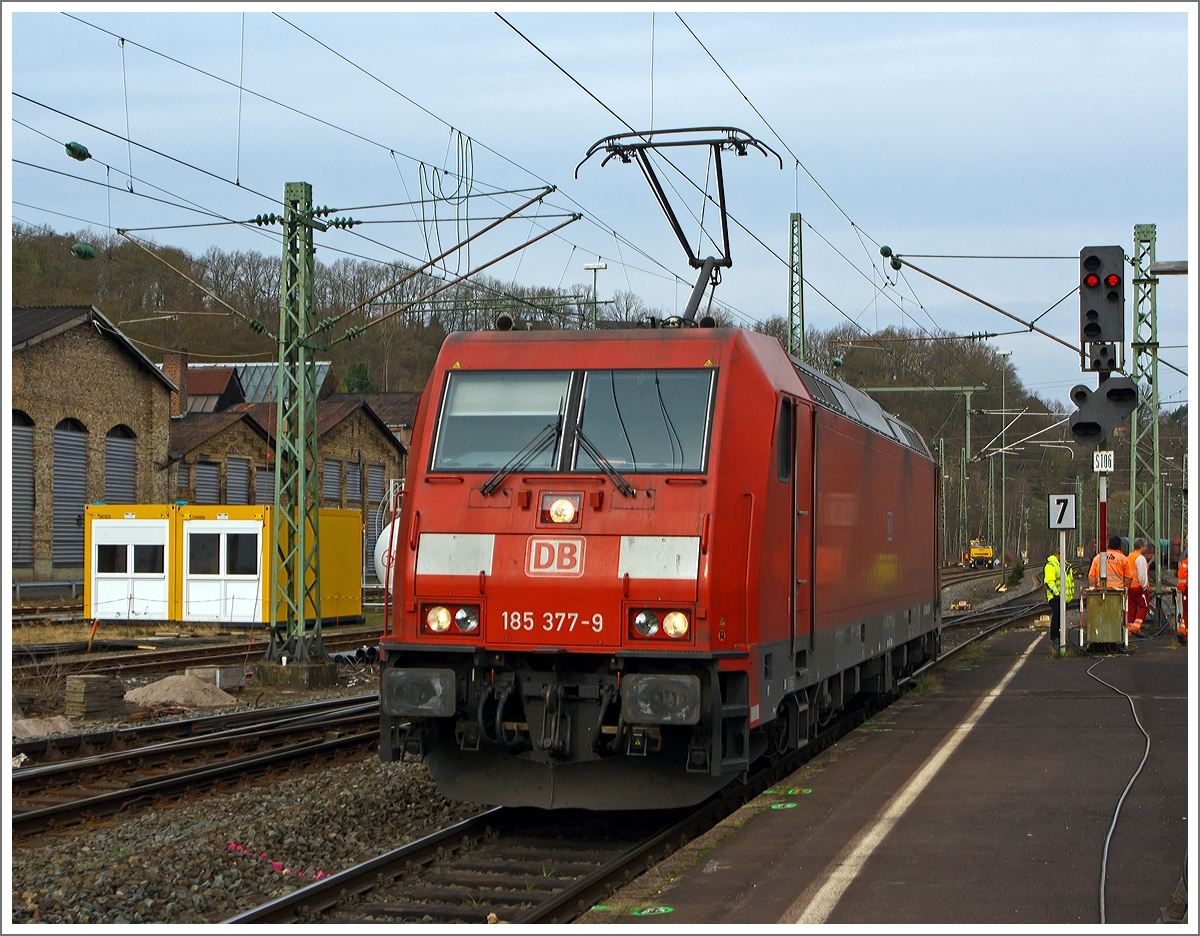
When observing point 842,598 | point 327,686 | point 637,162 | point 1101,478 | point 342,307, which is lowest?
point 327,686

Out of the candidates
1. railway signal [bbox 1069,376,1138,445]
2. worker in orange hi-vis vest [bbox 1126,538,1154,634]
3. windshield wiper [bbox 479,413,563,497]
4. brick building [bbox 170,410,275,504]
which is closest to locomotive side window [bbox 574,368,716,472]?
windshield wiper [bbox 479,413,563,497]

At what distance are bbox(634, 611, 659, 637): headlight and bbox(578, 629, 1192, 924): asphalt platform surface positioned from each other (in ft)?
4.32

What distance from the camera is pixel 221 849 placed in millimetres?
8484

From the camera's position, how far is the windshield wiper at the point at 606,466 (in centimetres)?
862

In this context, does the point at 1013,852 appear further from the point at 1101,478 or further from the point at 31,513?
the point at 31,513

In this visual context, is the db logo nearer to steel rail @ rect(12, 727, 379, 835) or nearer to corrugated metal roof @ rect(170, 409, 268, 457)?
steel rail @ rect(12, 727, 379, 835)

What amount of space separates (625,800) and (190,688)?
988 centimetres

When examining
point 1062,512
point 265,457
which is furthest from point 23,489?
point 1062,512

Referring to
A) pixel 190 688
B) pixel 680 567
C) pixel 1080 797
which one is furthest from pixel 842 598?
pixel 190 688

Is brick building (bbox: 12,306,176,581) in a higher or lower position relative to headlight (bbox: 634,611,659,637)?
higher

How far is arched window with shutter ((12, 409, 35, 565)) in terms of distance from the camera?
123 feet

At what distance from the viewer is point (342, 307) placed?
174 ft

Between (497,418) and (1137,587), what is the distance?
18.4 metres

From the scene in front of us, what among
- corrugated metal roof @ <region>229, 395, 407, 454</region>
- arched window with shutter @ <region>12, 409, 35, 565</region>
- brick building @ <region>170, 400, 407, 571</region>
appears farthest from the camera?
corrugated metal roof @ <region>229, 395, 407, 454</region>
